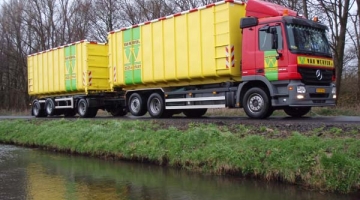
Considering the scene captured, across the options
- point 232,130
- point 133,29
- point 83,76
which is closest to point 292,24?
point 232,130

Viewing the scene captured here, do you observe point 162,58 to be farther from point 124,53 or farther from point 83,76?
point 83,76

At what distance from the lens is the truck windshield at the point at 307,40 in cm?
1059

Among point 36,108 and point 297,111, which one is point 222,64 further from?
point 36,108

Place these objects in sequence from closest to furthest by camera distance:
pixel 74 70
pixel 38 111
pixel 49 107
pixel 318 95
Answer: pixel 318 95 → pixel 74 70 → pixel 49 107 → pixel 38 111

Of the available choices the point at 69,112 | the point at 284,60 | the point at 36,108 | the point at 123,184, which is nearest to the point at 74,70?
the point at 69,112

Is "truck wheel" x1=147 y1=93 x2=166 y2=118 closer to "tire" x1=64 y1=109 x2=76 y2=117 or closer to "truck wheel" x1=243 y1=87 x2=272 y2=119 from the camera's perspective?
"truck wheel" x1=243 y1=87 x2=272 y2=119

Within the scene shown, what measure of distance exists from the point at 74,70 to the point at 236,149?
13372 millimetres

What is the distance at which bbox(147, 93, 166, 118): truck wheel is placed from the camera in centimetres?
1434

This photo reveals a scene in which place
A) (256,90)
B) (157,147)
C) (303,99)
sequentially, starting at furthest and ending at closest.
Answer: (256,90) → (303,99) → (157,147)

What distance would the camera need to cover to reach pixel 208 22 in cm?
1241

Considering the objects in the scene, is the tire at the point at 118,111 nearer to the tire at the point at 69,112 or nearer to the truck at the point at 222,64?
the truck at the point at 222,64

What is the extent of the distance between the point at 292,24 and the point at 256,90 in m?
2.05

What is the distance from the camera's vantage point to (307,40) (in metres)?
11.0

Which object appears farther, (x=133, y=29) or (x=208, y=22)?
(x=133, y=29)
